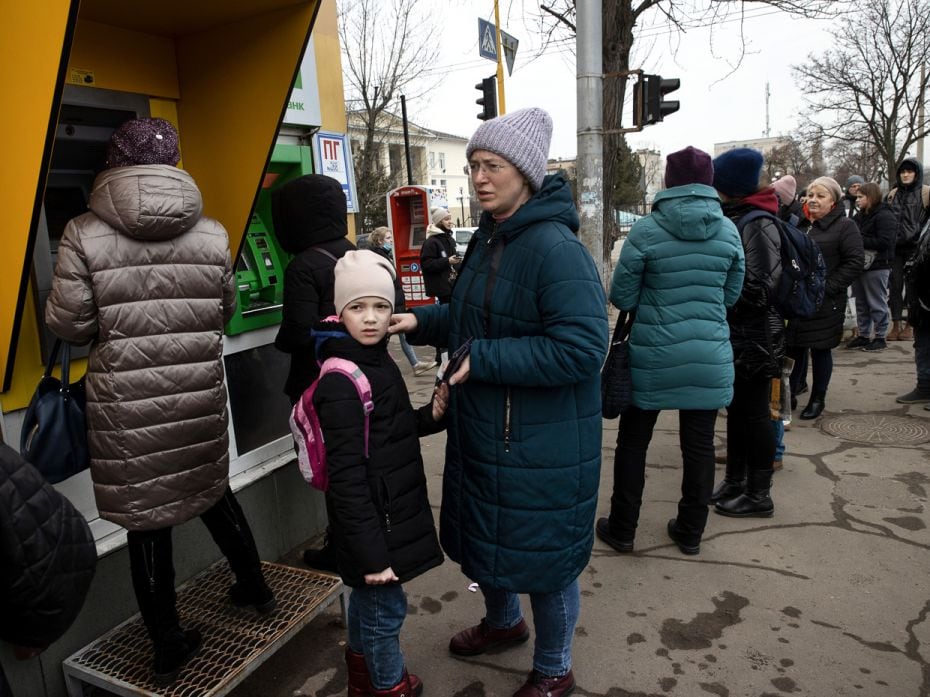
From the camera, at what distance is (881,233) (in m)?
6.91

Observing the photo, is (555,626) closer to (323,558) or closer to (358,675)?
(358,675)

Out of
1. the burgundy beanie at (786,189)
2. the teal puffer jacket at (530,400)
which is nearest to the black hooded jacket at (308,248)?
the teal puffer jacket at (530,400)

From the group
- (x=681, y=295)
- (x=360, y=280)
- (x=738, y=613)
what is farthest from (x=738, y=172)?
(x=360, y=280)

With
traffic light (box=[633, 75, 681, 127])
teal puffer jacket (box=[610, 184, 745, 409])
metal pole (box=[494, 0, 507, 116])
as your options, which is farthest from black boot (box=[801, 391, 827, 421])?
metal pole (box=[494, 0, 507, 116])

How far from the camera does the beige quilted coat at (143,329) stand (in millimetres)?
2004

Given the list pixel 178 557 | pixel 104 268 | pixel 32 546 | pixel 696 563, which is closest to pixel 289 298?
pixel 104 268

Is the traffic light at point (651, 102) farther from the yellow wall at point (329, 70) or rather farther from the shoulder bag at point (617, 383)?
the shoulder bag at point (617, 383)

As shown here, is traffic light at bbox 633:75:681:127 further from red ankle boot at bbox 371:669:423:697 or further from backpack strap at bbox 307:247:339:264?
red ankle boot at bbox 371:669:423:697

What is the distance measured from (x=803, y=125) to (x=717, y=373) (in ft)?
73.0

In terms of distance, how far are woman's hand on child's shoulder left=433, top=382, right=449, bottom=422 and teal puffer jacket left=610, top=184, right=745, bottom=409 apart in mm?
1314

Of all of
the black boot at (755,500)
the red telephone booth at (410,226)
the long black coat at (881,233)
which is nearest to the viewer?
the black boot at (755,500)

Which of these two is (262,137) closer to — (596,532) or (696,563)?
(596,532)

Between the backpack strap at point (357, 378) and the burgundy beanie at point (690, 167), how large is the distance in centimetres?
182

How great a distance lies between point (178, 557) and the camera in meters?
2.81
